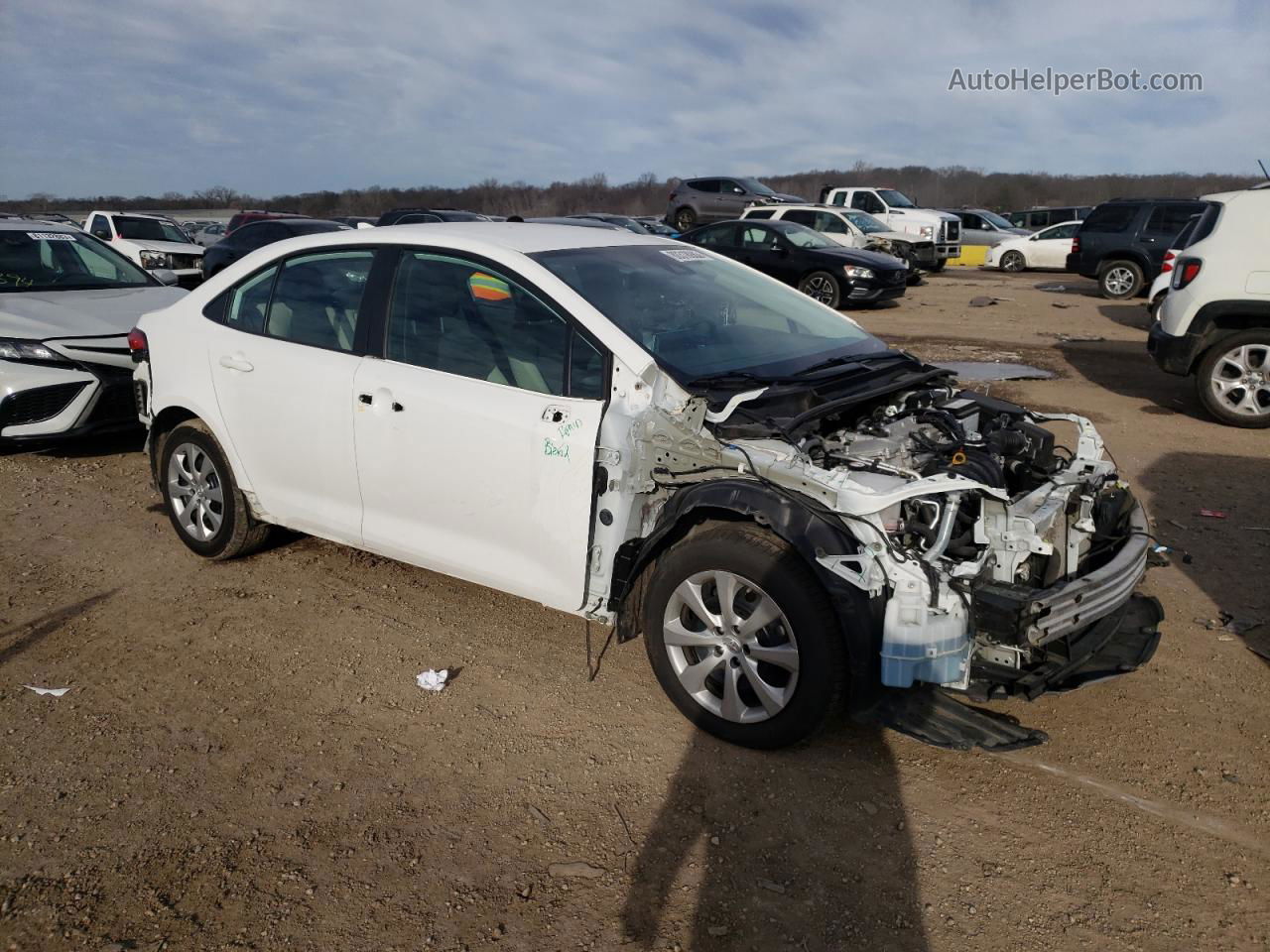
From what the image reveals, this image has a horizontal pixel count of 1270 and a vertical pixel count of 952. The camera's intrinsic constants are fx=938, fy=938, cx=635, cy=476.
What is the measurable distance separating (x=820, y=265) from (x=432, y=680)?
500 inches

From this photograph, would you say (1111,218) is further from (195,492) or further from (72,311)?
(195,492)

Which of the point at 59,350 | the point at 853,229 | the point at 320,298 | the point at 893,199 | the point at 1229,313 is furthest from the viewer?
the point at 893,199

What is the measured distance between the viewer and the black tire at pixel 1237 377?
793cm

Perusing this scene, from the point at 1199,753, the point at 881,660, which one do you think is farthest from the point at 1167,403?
the point at 881,660

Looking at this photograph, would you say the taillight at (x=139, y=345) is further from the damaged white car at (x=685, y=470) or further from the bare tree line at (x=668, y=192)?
the bare tree line at (x=668, y=192)

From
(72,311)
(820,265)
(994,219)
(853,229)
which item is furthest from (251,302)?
(994,219)

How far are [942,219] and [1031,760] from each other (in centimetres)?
2277

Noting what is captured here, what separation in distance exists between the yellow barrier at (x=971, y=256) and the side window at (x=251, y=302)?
85.9 feet

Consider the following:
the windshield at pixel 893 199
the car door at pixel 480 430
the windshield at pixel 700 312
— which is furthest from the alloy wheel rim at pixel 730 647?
the windshield at pixel 893 199

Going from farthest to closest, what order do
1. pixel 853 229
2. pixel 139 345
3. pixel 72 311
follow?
1. pixel 853 229
2. pixel 72 311
3. pixel 139 345

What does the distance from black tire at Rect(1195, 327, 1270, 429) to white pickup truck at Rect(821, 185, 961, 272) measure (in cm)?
1420

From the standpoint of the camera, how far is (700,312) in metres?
4.19

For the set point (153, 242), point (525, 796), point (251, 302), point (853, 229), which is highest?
point (853, 229)

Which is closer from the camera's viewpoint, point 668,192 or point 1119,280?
point 1119,280
